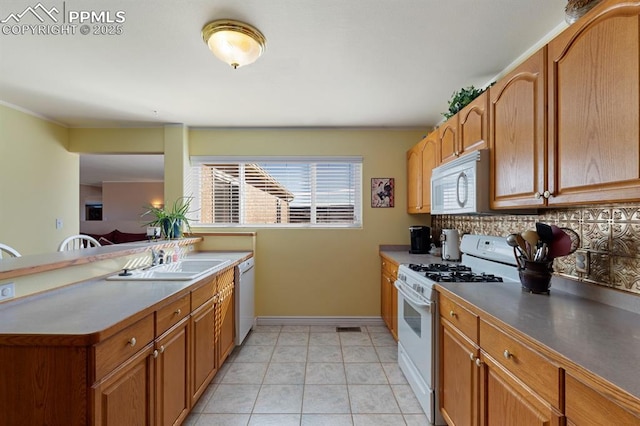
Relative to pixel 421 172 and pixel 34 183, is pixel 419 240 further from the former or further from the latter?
pixel 34 183

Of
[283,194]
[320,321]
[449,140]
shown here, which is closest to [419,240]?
[449,140]

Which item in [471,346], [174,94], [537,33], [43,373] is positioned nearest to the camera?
[43,373]

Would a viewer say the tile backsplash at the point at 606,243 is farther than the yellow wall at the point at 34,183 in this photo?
No

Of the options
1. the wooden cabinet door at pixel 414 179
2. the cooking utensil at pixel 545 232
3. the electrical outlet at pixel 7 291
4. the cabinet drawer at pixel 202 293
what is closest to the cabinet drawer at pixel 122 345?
the cabinet drawer at pixel 202 293

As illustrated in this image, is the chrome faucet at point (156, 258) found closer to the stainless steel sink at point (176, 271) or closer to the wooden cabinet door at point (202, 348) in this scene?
the stainless steel sink at point (176, 271)

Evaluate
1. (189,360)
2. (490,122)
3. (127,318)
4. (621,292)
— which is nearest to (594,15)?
(490,122)

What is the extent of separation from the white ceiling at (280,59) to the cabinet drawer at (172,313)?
1565 mm

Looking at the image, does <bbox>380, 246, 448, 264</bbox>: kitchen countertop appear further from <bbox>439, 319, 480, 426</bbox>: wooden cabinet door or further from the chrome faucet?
the chrome faucet

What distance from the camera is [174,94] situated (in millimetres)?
2537

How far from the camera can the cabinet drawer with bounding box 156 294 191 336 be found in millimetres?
1427

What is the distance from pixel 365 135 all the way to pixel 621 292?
8.81ft

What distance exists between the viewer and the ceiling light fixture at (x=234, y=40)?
1.59m

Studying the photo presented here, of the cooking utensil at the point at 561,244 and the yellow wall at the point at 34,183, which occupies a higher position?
the yellow wall at the point at 34,183

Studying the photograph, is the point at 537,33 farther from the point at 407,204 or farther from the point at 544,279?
the point at 407,204
